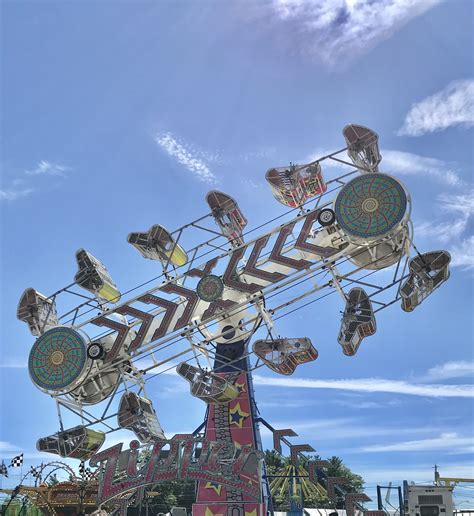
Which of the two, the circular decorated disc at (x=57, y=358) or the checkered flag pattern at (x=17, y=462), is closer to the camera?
the circular decorated disc at (x=57, y=358)

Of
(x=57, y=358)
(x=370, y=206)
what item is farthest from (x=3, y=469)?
(x=370, y=206)

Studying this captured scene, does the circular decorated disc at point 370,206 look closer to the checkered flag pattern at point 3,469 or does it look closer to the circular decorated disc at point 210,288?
the circular decorated disc at point 210,288

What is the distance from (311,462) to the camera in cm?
1848

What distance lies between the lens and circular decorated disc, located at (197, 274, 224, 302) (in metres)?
19.1

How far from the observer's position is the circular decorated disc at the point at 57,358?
1977cm

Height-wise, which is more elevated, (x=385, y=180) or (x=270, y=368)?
(x=385, y=180)

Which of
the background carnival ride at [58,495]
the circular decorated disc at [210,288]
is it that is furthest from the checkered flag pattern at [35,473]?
the circular decorated disc at [210,288]

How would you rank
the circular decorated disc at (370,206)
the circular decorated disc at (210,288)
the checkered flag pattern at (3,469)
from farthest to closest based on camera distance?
the checkered flag pattern at (3,469)
the circular decorated disc at (210,288)
the circular decorated disc at (370,206)

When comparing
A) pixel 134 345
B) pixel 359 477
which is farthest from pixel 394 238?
pixel 359 477

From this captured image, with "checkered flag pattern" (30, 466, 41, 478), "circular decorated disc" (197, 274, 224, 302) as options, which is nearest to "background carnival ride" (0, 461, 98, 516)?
"checkered flag pattern" (30, 466, 41, 478)

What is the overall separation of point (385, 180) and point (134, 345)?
9.95 meters

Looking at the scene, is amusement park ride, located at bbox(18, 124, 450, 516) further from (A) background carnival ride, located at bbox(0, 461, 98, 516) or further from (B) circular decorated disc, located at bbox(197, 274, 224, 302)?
(A) background carnival ride, located at bbox(0, 461, 98, 516)

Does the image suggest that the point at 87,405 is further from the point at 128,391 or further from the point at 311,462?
the point at 311,462

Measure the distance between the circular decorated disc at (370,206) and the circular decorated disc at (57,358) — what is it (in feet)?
31.8
